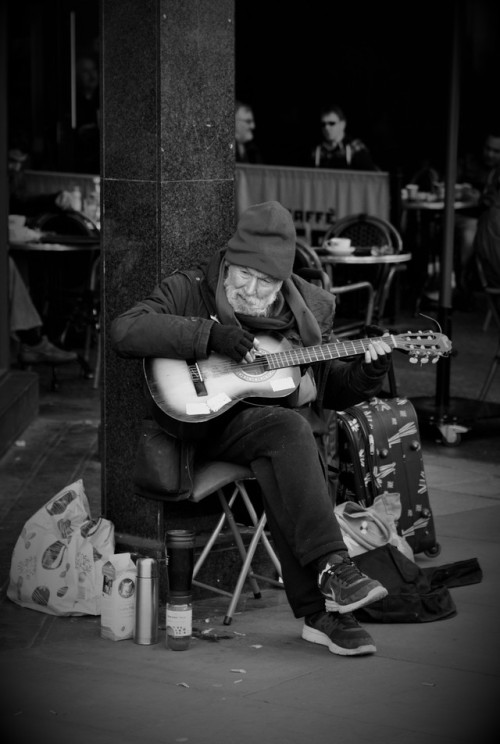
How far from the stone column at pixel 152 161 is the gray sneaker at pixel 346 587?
32.1 inches

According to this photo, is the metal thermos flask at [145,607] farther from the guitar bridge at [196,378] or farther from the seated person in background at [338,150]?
the seated person in background at [338,150]

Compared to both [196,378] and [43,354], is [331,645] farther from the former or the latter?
[43,354]

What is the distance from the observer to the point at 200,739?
12.7ft

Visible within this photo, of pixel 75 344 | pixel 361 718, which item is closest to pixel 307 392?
pixel 361 718

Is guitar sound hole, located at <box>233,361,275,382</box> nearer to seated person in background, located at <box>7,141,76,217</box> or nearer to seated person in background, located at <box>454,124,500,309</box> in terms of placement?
seated person in background, located at <box>7,141,76,217</box>

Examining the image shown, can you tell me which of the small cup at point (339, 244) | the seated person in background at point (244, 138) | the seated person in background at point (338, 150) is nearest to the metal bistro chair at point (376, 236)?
the small cup at point (339, 244)

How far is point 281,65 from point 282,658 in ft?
42.4

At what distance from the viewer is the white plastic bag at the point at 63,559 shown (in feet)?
A: 16.5

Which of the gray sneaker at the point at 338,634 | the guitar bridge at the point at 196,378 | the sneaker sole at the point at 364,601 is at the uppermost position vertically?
the guitar bridge at the point at 196,378

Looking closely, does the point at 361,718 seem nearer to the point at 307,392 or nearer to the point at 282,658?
the point at 282,658

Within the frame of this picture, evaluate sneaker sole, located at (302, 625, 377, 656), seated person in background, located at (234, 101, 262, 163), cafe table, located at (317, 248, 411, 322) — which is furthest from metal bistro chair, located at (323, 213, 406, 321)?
sneaker sole, located at (302, 625, 377, 656)

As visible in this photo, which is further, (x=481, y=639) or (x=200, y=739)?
(x=481, y=639)

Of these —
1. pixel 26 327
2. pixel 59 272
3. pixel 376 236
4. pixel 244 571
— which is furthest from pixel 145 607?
pixel 59 272

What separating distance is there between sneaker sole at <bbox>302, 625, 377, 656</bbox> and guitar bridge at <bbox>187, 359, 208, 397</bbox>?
34.2 inches
